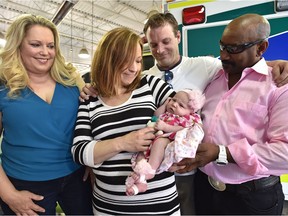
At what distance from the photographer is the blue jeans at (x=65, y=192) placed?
1.45 m

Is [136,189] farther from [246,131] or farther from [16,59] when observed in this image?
[16,59]

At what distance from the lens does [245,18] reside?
134 cm

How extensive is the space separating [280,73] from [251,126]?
0.33 meters

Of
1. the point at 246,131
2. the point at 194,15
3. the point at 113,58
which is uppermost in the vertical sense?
the point at 194,15

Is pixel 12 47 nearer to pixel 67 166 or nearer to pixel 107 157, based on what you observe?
pixel 67 166

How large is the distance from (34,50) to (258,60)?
4.45 ft

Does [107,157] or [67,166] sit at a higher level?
[107,157]

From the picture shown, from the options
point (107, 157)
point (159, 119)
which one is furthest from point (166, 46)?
point (107, 157)

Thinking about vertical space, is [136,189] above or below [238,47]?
below

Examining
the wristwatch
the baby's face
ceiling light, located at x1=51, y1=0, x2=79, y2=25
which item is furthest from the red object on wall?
ceiling light, located at x1=51, y1=0, x2=79, y2=25

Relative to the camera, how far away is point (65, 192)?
1.59 m

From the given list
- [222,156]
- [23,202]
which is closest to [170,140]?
[222,156]

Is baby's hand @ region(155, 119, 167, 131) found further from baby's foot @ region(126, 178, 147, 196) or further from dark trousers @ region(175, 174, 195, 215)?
dark trousers @ region(175, 174, 195, 215)

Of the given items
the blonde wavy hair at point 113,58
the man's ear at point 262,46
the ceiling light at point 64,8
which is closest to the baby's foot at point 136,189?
the blonde wavy hair at point 113,58
